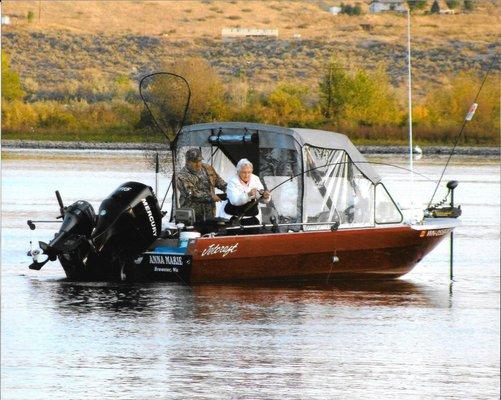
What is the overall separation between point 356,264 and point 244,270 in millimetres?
1356

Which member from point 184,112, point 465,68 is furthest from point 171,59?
point 184,112

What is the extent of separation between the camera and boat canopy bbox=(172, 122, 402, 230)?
18.8m

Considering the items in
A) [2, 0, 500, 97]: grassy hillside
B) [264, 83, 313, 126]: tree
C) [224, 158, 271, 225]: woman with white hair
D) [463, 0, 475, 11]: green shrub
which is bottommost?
[264, 83, 313, 126]: tree

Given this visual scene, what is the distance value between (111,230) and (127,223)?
0.62ft

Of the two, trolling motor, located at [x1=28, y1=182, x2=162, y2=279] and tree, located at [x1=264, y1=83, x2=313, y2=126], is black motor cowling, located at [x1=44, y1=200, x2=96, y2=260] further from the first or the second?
tree, located at [x1=264, y1=83, x2=313, y2=126]

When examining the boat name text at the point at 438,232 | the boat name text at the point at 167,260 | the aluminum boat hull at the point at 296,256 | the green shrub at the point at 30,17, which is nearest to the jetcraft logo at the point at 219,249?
the aluminum boat hull at the point at 296,256

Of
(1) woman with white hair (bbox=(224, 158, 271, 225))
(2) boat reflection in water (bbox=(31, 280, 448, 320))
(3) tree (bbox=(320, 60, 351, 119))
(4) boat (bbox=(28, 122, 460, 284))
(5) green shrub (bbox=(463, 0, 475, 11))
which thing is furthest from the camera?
(5) green shrub (bbox=(463, 0, 475, 11))

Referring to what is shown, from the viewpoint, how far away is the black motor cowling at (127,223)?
57.7 ft

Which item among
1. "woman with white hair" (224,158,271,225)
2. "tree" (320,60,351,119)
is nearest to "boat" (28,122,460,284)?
"woman with white hair" (224,158,271,225)

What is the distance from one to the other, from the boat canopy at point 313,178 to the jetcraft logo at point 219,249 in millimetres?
987

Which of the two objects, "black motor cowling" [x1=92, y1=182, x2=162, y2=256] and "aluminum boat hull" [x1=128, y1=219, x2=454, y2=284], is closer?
"black motor cowling" [x1=92, y1=182, x2=162, y2=256]

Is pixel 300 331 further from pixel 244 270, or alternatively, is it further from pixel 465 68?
pixel 465 68

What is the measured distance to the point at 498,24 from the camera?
4035 inches

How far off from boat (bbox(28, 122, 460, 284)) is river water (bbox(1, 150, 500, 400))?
0.82 feet
